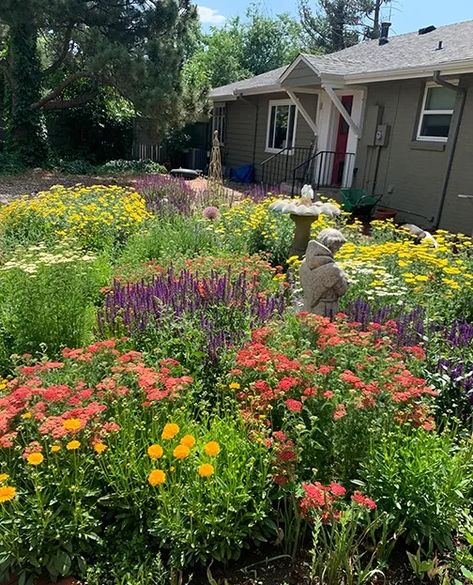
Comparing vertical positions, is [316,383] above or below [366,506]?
above

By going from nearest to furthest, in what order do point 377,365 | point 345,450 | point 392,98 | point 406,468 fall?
point 406,468 < point 345,450 < point 377,365 < point 392,98

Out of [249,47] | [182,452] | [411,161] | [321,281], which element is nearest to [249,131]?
[411,161]

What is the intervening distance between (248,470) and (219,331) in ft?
4.38

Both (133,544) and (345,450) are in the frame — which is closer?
(133,544)

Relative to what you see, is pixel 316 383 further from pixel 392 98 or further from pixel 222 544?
pixel 392 98

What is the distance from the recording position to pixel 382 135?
11.4 metres

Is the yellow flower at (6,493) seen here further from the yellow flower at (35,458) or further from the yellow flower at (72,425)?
the yellow flower at (72,425)

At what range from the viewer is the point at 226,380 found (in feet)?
9.50

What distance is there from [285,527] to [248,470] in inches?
13.6

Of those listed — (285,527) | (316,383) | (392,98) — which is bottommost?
(285,527)

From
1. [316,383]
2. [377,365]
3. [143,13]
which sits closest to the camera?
[316,383]

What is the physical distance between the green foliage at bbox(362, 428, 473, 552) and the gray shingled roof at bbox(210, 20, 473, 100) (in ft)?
27.0

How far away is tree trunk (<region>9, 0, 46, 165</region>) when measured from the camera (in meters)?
16.5

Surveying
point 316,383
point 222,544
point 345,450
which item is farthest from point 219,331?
point 222,544
